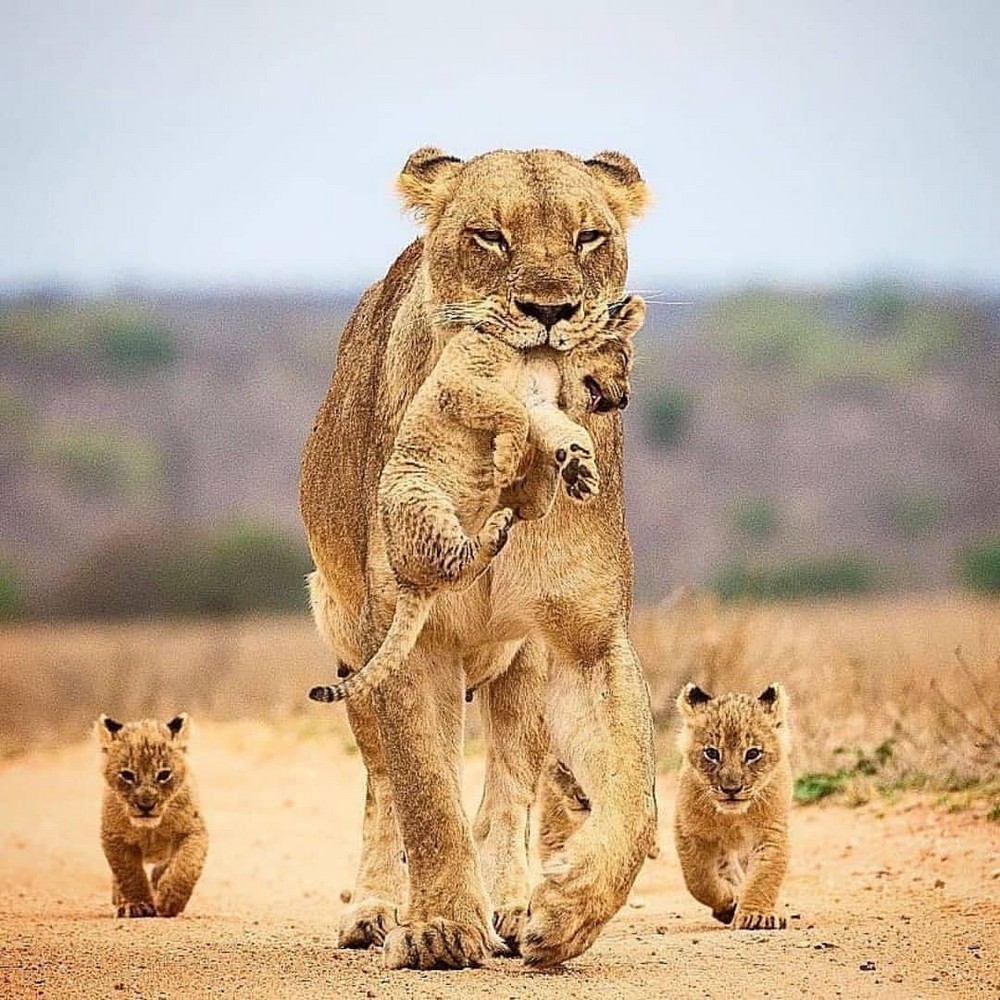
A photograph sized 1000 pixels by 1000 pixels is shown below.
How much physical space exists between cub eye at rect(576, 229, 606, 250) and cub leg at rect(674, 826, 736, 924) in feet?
8.51

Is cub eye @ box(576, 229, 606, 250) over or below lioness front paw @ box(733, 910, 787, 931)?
over

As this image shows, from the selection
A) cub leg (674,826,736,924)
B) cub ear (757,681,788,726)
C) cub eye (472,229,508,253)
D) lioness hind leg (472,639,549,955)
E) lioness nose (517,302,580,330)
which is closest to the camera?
lioness nose (517,302,580,330)

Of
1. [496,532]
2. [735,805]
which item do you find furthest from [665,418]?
[496,532]

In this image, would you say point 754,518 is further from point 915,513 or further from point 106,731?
point 106,731

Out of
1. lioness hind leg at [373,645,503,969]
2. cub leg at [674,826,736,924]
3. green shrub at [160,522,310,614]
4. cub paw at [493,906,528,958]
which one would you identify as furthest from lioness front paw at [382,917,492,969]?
green shrub at [160,522,310,614]

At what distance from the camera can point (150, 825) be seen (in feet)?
27.8

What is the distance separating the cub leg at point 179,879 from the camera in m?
8.42

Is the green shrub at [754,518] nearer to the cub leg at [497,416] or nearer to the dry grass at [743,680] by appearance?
the dry grass at [743,680]

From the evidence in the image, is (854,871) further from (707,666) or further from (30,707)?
(30,707)

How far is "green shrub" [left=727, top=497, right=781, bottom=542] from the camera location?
42750 mm

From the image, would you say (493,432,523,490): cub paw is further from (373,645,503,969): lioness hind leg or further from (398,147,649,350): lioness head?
(373,645,503,969): lioness hind leg

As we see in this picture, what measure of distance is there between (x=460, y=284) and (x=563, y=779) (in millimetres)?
2519

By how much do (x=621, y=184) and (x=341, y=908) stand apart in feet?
12.3

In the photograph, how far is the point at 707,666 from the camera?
1242 centimetres
